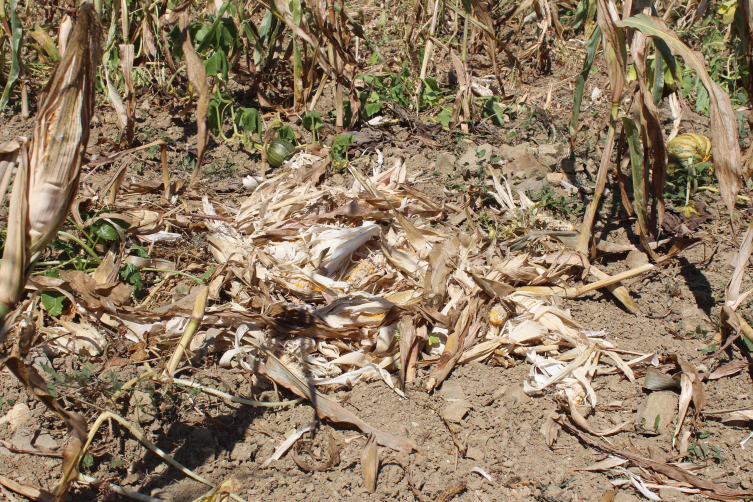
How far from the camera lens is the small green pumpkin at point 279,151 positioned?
10.0 ft

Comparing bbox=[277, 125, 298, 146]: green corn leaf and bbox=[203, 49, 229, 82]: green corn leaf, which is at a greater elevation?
bbox=[203, 49, 229, 82]: green corn leaf

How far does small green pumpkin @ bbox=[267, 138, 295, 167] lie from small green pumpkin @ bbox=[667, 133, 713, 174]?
2181 millimetres

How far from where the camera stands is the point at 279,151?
10.0 ft

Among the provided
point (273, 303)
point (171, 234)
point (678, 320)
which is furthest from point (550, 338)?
point (171, 234)

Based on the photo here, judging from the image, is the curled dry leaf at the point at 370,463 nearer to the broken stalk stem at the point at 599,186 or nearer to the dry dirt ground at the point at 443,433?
the dry dirt ground at the point at 443,433

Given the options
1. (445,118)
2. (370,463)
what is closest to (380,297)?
(370,463)

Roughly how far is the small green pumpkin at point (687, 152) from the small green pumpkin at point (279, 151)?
85.8 inches

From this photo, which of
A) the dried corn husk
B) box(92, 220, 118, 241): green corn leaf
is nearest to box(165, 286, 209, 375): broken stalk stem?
the dried corn husk

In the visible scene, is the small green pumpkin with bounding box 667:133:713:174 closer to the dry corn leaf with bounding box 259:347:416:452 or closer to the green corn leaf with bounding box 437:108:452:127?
the green corn leaf with bounding box 437:108:452:127

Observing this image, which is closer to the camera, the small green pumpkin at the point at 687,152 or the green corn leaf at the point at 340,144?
the small green pumpkin at the point at 687,152

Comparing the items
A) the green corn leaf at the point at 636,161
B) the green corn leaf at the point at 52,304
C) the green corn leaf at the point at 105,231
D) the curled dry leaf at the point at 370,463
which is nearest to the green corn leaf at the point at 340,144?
the green corn leaf at the point at 105,231

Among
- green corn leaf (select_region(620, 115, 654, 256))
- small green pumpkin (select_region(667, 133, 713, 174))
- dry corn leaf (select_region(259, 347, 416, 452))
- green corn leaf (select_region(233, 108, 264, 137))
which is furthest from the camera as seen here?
green corn leaf (select_region(233, 108, 264, 137))

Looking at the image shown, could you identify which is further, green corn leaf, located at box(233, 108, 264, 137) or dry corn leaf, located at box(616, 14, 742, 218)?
green corn leaf, located at box(233, 108, 264, 137)

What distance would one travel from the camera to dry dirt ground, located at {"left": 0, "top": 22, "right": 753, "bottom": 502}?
1655mm
